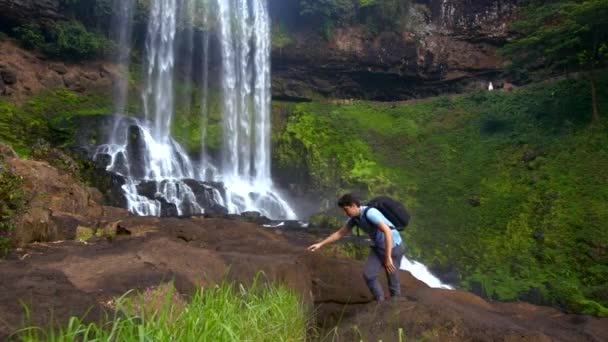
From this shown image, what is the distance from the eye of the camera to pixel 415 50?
30.1m

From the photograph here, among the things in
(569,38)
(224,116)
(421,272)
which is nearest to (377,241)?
(421,272)

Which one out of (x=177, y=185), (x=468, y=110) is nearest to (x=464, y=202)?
(x=468, y=110)

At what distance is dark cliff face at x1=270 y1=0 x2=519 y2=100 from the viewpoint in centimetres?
2978

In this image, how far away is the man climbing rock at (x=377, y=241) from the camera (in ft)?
17.8

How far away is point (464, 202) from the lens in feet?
65.6

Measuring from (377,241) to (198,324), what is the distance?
324cm

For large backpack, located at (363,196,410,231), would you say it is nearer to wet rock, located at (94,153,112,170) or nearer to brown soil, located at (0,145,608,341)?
brown soil, located at (0,145,608,341)

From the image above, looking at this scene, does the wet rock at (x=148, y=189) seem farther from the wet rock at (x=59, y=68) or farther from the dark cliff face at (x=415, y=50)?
the dark cliff face at (x=415, y=50)

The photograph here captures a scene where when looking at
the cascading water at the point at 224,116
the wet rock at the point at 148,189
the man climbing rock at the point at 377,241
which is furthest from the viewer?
the cascading water at the point at 224,116

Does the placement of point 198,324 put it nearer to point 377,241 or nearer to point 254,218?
point 377,241

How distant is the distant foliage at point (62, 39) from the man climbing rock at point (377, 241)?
22264 millimetres

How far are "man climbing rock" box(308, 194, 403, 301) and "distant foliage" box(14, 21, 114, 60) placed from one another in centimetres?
2226

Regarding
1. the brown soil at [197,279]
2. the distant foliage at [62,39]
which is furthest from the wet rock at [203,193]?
the distant foliage at [62,39]

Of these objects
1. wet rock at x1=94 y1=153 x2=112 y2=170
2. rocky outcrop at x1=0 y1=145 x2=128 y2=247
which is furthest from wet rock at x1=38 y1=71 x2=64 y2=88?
rocky outcrop at x1=0 y1=145 x2=128 y2=247
